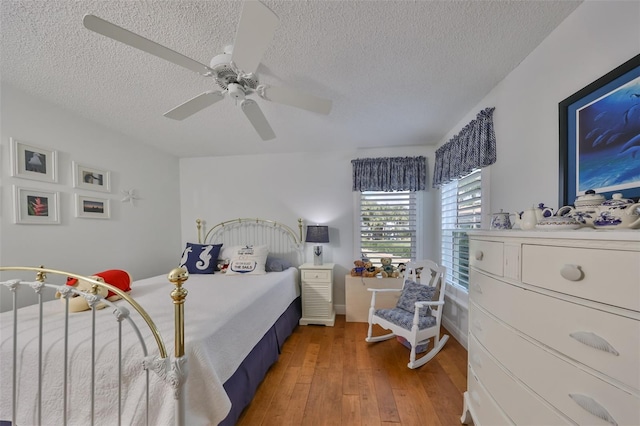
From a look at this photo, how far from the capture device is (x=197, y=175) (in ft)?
13.2

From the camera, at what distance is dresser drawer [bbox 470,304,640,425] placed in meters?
0.67

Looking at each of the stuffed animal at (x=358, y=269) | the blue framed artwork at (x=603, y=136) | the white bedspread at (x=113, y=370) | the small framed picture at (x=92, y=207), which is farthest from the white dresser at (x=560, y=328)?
the small framed picture at (x=92, y=207)

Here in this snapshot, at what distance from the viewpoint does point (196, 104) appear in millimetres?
1691

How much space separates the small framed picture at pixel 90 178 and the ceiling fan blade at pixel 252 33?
2404 mm

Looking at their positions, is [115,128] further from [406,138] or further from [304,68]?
[406,138]

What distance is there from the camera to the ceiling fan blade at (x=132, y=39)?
3.45ft

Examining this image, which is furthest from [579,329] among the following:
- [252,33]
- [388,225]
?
[388,225]

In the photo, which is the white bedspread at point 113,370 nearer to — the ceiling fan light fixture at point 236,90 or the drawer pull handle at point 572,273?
the ceiling fan light fixture at point 236,90

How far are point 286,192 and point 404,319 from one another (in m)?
2.45

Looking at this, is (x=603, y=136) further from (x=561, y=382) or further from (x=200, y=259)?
(x=200, y=259)

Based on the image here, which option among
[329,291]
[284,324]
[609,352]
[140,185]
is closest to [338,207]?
[329,291]

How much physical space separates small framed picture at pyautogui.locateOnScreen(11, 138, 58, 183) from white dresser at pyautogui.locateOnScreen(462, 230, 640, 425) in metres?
3.64

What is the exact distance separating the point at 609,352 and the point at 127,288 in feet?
9.49

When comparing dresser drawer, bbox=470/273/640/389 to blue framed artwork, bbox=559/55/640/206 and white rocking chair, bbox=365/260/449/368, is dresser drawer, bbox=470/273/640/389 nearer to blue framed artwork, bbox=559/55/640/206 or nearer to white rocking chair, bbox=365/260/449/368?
blue framed artwork, bbox=559/55/640/206
